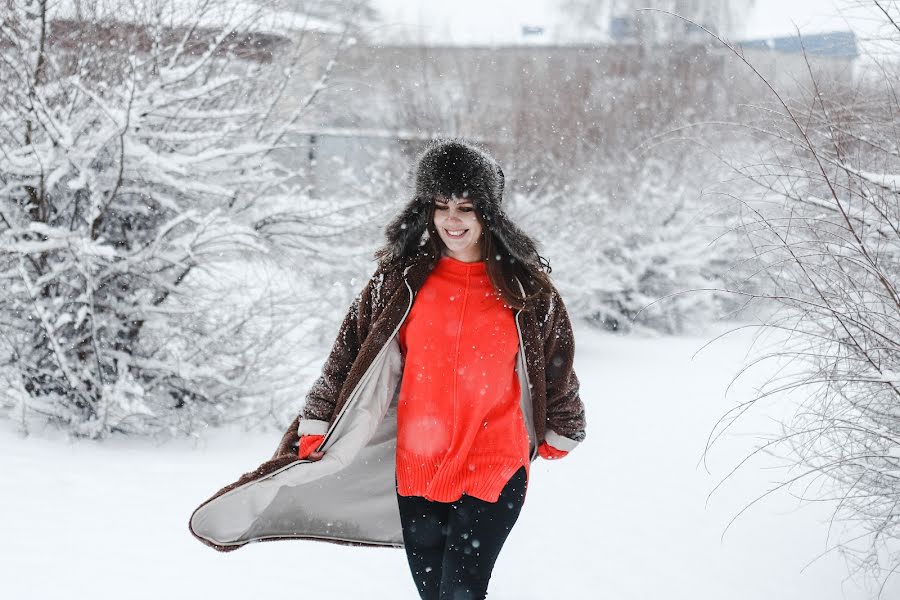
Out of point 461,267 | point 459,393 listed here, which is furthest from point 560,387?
point 461,267

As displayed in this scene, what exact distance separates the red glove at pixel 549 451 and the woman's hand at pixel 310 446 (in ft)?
2.41

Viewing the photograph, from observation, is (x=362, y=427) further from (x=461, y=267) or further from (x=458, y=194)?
(x=458, y=194)

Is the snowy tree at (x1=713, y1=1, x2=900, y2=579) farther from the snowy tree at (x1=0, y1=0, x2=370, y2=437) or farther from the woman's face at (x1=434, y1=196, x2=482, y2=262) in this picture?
the snowy tree at (x1=0, y1=0, x2=370, y2=437)

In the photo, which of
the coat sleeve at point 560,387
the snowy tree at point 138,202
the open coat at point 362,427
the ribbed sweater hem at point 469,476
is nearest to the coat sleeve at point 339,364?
the open coat at point 362,427

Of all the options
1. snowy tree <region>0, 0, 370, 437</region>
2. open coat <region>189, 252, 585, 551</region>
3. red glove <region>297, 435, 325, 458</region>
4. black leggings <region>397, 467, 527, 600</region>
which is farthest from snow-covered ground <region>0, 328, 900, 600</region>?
red glove <region>297, 435, 325, 458</region>

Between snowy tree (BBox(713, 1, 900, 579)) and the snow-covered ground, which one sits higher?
snowy tree (BBox(713, 1, 900, 579))

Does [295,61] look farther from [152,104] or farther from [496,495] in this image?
[496,495]

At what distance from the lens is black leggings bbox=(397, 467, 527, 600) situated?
2363 mm

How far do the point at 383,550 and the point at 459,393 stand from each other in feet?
6.38

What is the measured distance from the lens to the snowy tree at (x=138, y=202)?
5125 mm

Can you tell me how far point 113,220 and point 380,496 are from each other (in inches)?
152

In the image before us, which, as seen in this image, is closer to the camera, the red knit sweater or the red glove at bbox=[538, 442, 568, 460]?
the red knit sweater

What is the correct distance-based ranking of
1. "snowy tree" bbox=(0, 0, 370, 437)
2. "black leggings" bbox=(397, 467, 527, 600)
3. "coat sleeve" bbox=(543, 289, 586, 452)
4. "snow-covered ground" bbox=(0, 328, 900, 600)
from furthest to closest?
1. "snowy tree" bbox=(0, 0, 370, 437)
2. "snow-covered ground" bbox=(0, 328, 900, 600)
3. "coat sleeve" bbox=(543, 289, 586, 452)
4. "black leggings" bbox=(397, 467, 527, 600)

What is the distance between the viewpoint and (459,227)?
2.54 meters
